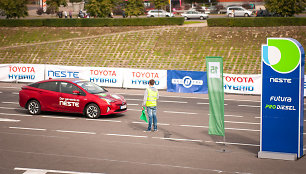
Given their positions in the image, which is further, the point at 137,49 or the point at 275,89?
the point at 137,49

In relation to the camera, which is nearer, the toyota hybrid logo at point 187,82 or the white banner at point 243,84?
the white banner at point 243,84

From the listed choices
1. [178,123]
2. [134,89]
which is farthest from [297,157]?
[134,89]

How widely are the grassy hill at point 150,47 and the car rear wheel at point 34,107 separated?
59.0 feet

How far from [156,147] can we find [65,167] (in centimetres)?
317

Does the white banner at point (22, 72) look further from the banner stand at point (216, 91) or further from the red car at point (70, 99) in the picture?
the banner stand at point (216, 91)

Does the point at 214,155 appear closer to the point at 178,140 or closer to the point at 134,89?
the point at 178,140

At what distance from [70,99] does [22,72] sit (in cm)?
1351

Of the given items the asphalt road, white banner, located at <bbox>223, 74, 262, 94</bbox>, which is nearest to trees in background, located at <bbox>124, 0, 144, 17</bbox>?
white banner, located at <bbox>223, 74, 262, 94</bbox>

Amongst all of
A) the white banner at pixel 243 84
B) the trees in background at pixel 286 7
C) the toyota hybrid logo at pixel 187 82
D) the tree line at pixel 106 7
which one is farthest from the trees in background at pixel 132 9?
the white banner at pixel 243 84

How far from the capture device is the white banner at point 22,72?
30.3m

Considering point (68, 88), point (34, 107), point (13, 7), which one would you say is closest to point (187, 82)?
point (68, 88)

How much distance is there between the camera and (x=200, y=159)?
40.5 feet

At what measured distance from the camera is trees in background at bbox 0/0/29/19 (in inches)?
2120

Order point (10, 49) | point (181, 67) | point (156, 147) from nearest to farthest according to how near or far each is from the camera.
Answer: point (156, 147), point (181, 67), point (10, 49)
